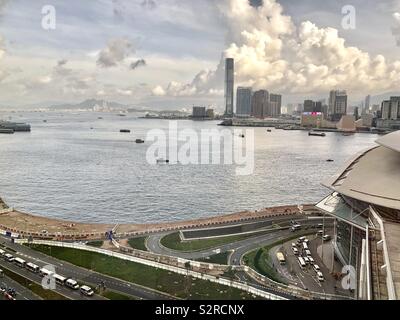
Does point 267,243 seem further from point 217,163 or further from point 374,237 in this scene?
point 217,163

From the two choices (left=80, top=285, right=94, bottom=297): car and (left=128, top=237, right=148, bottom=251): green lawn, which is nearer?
(left=80, top=285, right=94, bottom=297): car

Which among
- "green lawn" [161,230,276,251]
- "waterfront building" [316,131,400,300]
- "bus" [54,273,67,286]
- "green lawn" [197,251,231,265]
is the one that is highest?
"waterfront building" [316,131,400,300]

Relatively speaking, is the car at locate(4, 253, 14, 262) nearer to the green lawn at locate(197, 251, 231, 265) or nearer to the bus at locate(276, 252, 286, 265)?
the green lawn at locate(197, 251, 231, 265)

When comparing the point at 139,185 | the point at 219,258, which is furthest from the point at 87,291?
the point at 139,185

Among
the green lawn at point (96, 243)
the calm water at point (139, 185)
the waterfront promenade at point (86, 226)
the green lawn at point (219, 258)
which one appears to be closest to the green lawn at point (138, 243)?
the waterfront promenade at point (86, 226)

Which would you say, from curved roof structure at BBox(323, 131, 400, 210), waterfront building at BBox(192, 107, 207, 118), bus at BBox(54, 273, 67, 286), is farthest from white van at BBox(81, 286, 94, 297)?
→ waterfront building at BBox(192, 107, 207, 118)

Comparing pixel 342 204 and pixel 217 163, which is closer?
pixel 342 204
